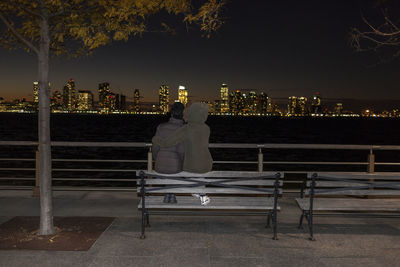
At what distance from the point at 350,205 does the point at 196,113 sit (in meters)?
2.62

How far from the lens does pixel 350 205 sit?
17.4 ft

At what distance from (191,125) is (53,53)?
3011 millimetres

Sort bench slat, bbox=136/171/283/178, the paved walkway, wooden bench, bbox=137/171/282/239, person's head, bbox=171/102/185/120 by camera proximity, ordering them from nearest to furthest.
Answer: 1. the paved walkway
2. wooden bench, bbox=137/171/282/239
3. bench slat, bbox=136/171/283/178
4. person's head, bbox=171/102/185/120

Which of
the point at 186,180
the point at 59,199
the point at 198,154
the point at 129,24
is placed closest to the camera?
the point at 186,180

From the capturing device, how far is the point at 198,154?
18.1 ft

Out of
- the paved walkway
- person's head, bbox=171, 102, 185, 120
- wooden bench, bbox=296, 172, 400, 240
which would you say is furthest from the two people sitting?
wooden bench, bbox=296, 172, 400, 240

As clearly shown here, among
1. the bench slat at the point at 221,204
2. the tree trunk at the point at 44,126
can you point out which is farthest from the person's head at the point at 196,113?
the tree trunk at the point at 44,126

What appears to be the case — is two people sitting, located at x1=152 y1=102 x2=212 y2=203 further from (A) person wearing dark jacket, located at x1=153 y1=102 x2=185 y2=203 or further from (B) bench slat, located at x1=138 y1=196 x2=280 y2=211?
(B) bench slat, located at x1=138 y1=196 x2=280 y2=211

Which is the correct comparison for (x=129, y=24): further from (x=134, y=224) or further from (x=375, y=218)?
(x=375, y=218)

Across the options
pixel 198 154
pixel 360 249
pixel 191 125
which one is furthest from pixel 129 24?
pixel 360 249

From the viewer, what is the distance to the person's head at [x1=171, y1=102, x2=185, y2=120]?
17.9 ft

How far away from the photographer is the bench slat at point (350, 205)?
5227mm

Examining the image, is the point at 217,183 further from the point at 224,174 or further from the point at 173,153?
the point at 173,153

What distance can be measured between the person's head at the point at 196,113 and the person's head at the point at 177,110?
16cm
